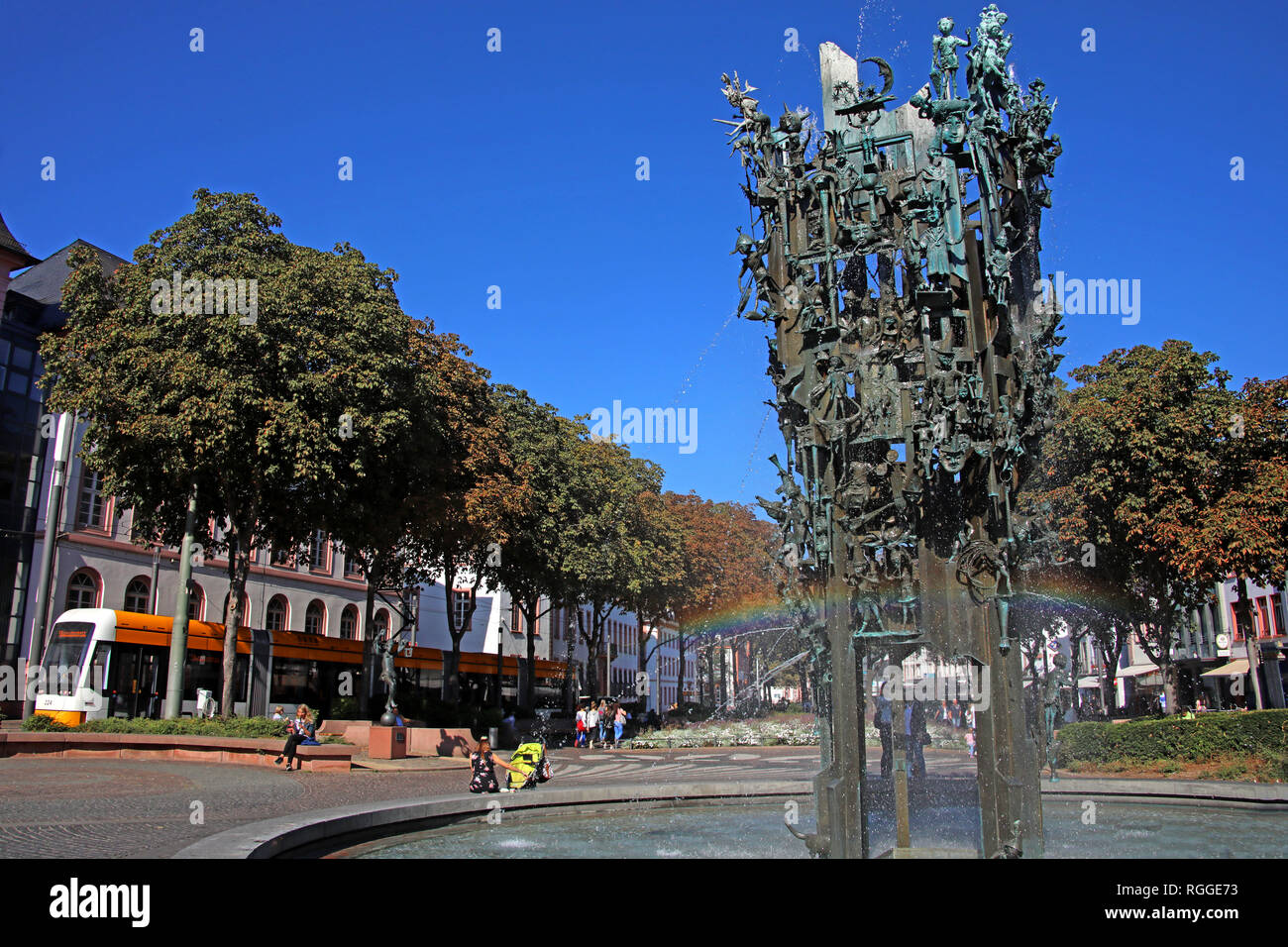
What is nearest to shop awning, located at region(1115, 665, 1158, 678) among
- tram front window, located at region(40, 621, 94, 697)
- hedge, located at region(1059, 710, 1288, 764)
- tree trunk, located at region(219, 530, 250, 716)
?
hedge, located at region(1059, 710, 1288, 764)

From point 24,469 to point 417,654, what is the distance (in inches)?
722

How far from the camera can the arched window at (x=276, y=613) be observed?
51844 mm

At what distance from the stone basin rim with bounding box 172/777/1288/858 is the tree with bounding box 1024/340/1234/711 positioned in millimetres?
10866

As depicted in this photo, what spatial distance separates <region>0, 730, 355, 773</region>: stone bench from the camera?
2541 cm

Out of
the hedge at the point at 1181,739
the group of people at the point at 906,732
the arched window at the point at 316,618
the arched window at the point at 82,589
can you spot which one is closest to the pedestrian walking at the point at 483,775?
the group of people at the point at 906,732

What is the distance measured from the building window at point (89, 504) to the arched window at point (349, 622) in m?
16.5

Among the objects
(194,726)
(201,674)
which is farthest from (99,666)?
(194,726)

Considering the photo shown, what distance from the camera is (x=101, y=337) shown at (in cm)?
2714

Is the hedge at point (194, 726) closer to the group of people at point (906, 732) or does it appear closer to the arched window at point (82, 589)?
the arched window at point (82, 589)

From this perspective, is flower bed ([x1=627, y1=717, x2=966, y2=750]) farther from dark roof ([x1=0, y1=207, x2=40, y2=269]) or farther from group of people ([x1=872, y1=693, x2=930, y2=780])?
dark roof ([x1=0, y1=207, x2=40, y2=269])
